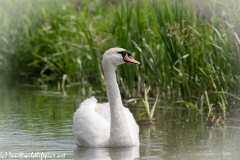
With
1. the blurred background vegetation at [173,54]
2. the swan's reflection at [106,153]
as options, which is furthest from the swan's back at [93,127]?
the blurred background vegetation at [173,54]

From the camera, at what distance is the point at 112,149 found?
27.2ft

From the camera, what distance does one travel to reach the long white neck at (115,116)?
8375mm

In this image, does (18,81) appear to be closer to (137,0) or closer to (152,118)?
(137,0)

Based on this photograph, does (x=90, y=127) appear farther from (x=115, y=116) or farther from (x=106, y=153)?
(x=106, y=153)

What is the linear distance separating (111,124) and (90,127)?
29 centimetres

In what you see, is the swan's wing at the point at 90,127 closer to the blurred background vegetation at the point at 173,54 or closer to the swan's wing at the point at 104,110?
the swan's wing at the point at 104,110

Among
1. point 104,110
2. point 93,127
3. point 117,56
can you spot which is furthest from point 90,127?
point 117,56

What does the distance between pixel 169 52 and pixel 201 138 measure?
2.44 meters

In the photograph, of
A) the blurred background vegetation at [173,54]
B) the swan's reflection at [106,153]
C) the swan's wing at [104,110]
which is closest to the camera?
the swan's reflection at [106,153]

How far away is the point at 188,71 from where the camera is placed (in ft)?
35.9

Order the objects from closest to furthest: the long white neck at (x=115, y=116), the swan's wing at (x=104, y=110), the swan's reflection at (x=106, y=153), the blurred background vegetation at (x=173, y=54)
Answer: the swan's reflection at (x=106, y=153) → the long white neck at (x=115, y=116) → the swan's wing at (x=104, y=110) → the blurred background vegetation at (x=173, y=54)

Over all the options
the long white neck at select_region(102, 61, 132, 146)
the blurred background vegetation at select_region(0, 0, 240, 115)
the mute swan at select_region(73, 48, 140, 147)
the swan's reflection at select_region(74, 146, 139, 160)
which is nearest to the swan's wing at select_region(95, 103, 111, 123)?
the mute swan at select_region(73, 48, 140, 147)

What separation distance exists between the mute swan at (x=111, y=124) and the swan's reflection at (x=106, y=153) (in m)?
0.10

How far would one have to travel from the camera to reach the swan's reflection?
7777 millimetres
